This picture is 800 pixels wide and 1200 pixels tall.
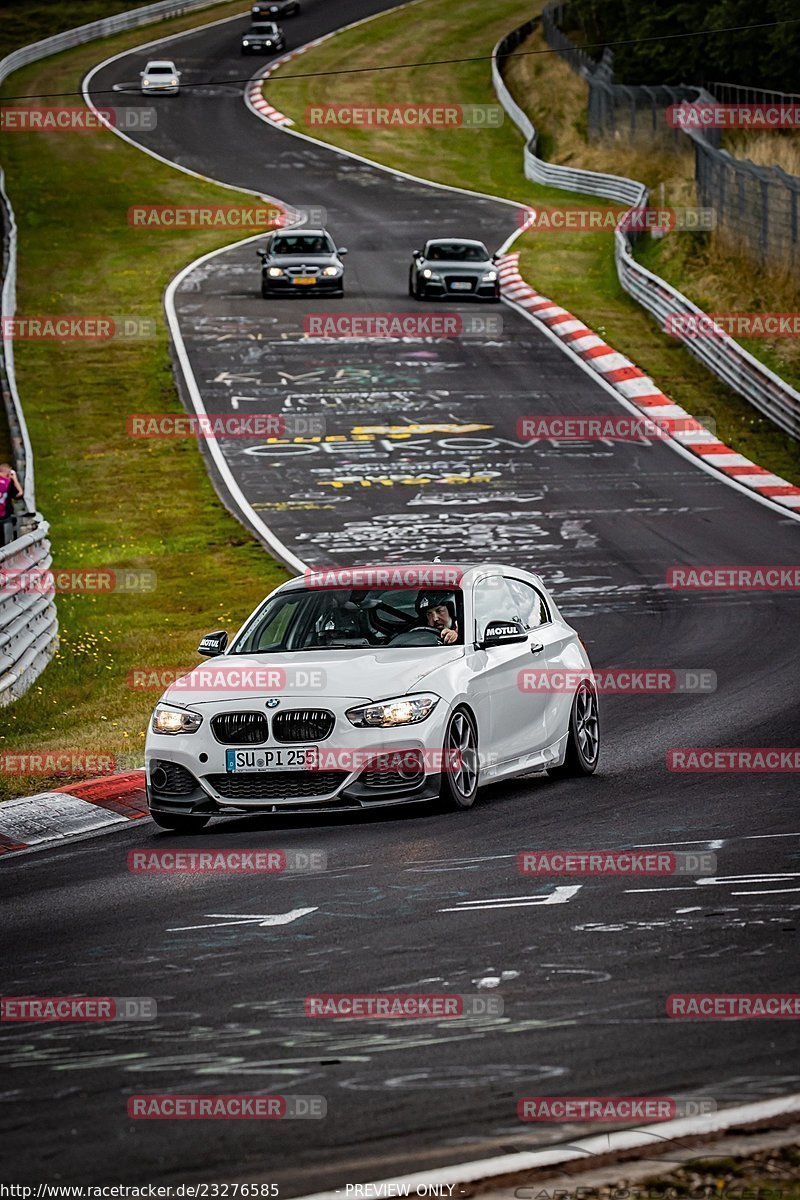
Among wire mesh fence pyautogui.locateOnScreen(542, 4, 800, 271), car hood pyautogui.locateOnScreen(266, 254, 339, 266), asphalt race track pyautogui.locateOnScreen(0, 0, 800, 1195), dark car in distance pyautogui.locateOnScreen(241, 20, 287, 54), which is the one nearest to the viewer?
asphalt race track pyautogui.locateOnScreen(0, 0, 800, 1195)

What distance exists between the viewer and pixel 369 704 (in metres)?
11.3

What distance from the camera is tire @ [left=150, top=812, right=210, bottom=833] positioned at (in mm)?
11680

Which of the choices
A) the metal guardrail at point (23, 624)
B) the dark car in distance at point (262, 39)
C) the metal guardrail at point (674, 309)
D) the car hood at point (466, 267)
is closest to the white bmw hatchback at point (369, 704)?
the metal guardrail at point (23, 624)

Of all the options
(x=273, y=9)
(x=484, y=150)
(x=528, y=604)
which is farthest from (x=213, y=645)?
(x=273, y=9)

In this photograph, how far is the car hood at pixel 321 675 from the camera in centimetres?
1136

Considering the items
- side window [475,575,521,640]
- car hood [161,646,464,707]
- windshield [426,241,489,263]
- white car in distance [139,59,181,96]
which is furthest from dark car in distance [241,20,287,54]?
car hood [161,646,464,707]

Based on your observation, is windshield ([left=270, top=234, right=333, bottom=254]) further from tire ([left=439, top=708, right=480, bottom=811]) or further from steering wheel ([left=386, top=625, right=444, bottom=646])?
tire ([left=439, top=708, right=480, bottom=811])

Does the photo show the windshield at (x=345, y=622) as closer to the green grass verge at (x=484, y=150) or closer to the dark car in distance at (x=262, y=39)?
the green grass verge at (x=484, y=150)

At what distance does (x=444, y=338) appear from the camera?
40.2m

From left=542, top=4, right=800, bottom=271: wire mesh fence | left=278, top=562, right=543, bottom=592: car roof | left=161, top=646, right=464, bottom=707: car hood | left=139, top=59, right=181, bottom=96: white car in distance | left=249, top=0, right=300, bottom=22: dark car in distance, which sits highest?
left=249, top=0, right=300, bottom=22: dark car in distance

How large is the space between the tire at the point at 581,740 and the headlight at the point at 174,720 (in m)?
2.71

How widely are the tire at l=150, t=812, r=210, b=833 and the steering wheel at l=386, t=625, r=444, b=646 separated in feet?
5.24

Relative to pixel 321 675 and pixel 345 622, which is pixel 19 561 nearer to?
pixel 345 622

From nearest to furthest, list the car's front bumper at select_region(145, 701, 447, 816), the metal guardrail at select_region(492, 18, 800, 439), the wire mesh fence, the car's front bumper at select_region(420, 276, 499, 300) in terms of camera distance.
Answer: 1. the car's front bumper at select_region(145, 701, 447, 816)
2. the metal guardrail at select_region(492, 18, 800, 439)
3. the wire mesh fence
4. the car's front bumper at select_region(420, 276, 499, 300)
